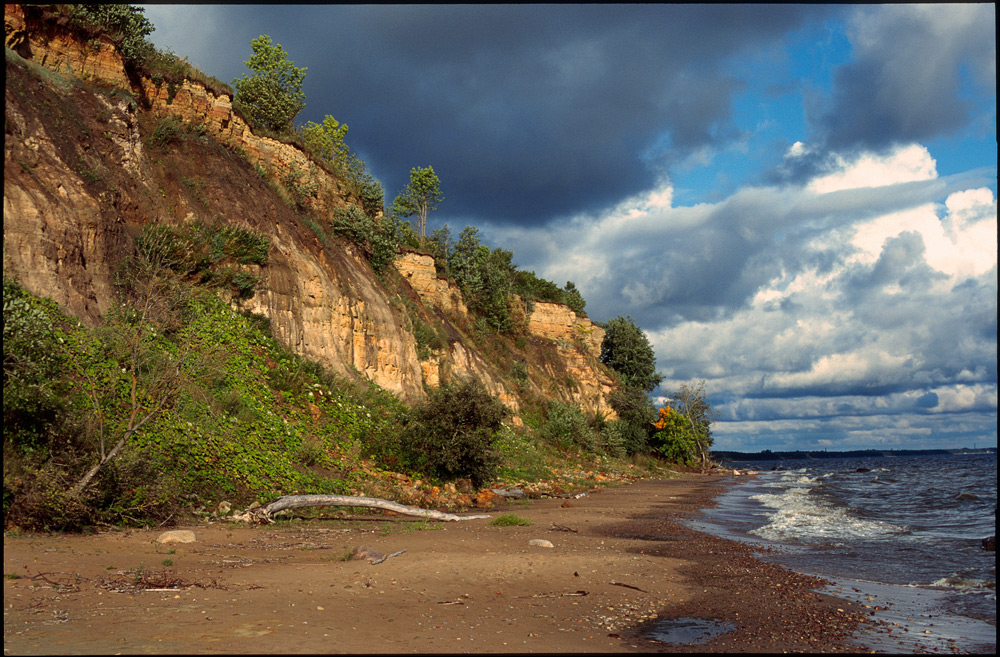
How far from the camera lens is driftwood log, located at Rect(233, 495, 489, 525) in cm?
1345

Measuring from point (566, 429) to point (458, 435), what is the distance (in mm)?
18577

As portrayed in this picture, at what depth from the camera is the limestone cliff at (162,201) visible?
15797 millimetres

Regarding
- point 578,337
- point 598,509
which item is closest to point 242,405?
point 598,509

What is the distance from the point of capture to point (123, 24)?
2225cm

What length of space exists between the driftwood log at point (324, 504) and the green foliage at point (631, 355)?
161 feet

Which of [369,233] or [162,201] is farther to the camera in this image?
[369,233]

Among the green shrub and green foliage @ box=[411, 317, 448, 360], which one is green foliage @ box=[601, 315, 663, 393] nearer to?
green foliage @ box=[411, 317, 448, 360]

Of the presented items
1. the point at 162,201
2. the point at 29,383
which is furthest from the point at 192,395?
the point at 162,201

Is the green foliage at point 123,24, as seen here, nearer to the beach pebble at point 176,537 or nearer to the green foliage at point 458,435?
the green foliage at point 458,435

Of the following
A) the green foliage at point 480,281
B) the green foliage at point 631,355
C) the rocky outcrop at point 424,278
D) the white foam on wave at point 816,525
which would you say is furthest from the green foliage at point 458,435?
the green foliage at point 631,355

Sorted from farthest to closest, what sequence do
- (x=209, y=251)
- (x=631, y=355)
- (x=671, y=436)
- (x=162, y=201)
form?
(x=631, y=355) < (x=671, y=436) < (x=162, y=201) < (x=209, y=251)

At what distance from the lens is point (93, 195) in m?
17.5

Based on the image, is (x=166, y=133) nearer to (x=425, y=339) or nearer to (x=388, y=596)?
(x=425, y=339)

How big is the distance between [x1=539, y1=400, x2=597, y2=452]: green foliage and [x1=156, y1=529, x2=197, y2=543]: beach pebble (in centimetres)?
2684
